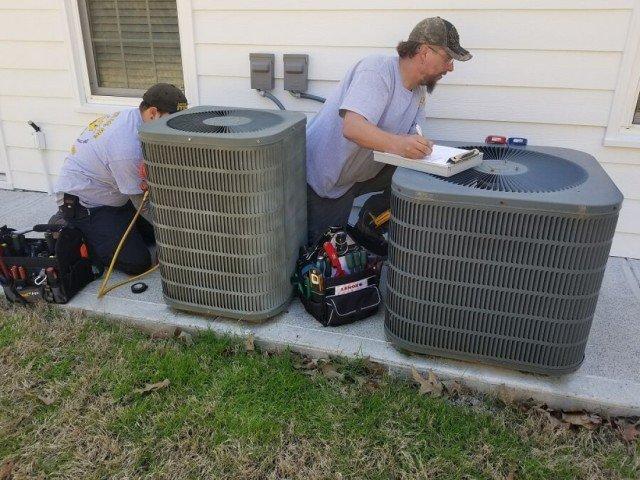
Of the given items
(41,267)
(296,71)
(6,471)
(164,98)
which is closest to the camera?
(6,471)

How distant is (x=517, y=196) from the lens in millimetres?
1914

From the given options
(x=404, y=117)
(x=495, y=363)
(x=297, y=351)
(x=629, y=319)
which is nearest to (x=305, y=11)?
(x=404, y=117)

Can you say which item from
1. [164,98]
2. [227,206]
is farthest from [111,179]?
[227,206]

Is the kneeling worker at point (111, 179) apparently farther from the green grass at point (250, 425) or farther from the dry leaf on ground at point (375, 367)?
the dry leaf on ground at point (375, 367)

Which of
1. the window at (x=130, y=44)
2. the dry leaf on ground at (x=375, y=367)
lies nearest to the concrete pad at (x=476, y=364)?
the dry leaf on ground at (x=375, y=367)

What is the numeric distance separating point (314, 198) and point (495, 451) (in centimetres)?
168

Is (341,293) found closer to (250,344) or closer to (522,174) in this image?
(250,344)

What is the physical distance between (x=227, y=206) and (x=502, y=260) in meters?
1.20

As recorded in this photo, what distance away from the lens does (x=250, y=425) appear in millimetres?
2053

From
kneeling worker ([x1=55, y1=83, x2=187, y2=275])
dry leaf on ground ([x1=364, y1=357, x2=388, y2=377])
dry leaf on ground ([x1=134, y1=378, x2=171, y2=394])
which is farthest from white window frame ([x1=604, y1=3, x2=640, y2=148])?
dry leaf on ground ([x1=134, y1=378, x2=171, y2=394])

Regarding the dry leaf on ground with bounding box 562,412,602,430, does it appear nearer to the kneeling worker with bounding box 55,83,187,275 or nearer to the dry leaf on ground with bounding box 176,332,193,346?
the dry leaf on ground with bounding box 176,332,193,346

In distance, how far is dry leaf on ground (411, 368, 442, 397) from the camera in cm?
221

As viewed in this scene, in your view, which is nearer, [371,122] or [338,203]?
[371,122]

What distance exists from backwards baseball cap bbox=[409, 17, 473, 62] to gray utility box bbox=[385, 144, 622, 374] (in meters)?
0.60
